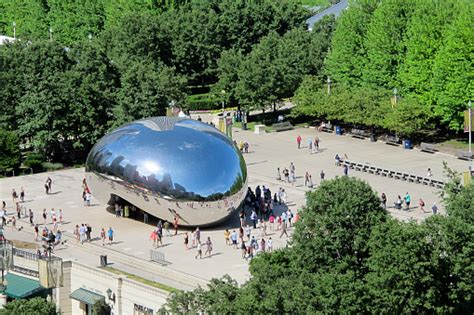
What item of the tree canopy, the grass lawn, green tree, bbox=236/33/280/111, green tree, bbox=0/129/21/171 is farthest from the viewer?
green tree, bbox=236/33/280/111

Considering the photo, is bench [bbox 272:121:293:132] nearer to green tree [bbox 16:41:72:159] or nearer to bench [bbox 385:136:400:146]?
bench [bbox 385:136:400:146]

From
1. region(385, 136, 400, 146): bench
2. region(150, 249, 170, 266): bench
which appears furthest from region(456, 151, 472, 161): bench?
region(150, 249, 170, 266): bench

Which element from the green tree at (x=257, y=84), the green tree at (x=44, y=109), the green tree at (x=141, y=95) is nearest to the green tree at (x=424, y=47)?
the green tree at (x=257, y=84)

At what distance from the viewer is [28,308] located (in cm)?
5578

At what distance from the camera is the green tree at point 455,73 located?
94438 millimetres

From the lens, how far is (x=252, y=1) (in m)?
126

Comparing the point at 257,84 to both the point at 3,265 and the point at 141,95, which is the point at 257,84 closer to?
the point at 141,95

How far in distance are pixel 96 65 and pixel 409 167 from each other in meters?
23.1

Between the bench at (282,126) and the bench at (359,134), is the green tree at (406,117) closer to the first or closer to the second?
the bench at (359,134)

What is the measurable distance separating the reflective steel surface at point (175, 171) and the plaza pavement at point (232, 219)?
1.63 meters

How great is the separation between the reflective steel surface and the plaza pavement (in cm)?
163

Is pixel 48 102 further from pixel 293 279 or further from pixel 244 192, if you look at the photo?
pixel 293 279

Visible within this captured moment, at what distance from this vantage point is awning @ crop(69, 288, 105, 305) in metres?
63.6

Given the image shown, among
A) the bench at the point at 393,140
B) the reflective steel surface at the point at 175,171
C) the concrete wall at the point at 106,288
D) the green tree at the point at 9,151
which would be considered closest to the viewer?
the concrete wall at the point at 106,288
